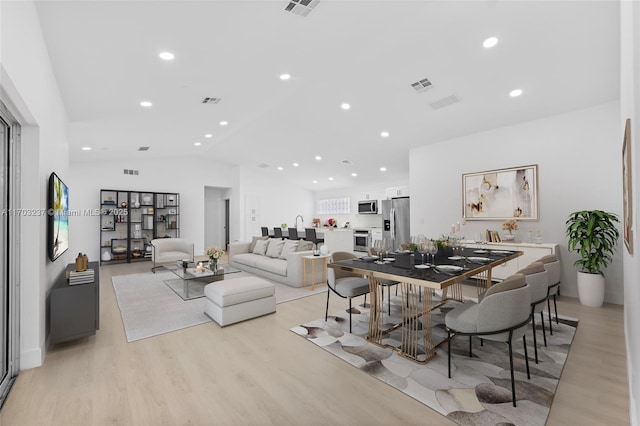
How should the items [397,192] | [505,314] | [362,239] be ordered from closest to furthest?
[505,314] < [397,192] < [362,239]

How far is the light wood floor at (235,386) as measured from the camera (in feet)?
5.99

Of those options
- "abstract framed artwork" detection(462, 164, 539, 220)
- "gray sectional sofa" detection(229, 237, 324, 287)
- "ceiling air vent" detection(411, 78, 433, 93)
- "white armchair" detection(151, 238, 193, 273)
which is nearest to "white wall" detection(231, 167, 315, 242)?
"white armchair" detection(151, 238, 193, 273)

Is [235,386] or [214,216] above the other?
[214,216]

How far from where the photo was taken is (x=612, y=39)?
2.88m

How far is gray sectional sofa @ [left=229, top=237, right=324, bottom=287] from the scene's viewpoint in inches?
198

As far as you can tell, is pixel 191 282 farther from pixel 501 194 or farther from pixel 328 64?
pixel 501 194

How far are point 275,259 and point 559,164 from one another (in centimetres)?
513

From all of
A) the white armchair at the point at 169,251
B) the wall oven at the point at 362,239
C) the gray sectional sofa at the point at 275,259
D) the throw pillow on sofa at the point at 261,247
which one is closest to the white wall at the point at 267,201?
the wall oven at the point at 362,239

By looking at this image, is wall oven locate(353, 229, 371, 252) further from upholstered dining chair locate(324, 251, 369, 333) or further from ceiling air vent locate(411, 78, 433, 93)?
upholstered dining chair locate(324, 251, 369, 333)

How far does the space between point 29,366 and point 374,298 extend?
3029mm

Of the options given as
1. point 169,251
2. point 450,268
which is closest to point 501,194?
point 450,268

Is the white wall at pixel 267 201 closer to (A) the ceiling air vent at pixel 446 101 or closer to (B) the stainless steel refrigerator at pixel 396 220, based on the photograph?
(B) the stainless steel refrigerator at pixel 396 220

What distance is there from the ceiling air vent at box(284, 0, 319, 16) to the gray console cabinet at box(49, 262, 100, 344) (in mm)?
3244

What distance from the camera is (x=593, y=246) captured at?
3982 millimetres
